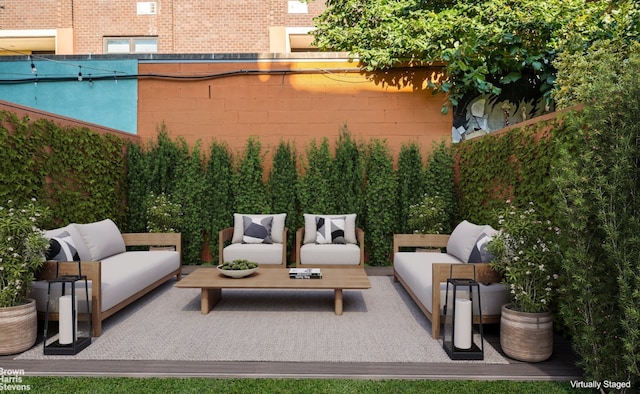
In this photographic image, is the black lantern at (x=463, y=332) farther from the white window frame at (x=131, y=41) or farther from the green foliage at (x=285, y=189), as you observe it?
the white window frame at (x=131, y=41)

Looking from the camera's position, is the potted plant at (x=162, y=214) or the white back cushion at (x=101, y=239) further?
the potted plant at (x=162, y=214)

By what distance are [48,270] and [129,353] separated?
1.06 metres

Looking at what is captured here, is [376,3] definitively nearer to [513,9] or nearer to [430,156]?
[513,9]

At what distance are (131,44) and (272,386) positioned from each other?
11281mm

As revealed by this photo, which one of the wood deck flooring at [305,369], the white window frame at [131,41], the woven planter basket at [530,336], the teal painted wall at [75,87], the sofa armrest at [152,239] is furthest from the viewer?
the white window frame at [131,41]

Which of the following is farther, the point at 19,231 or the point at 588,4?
the point at 588,4

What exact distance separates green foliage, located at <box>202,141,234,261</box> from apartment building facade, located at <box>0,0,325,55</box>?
5.60 metres

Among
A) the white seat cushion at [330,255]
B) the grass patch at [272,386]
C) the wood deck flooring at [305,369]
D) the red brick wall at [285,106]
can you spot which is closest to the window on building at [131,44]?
the red brick wall at [285,106]

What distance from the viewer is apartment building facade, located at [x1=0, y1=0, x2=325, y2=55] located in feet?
35.5

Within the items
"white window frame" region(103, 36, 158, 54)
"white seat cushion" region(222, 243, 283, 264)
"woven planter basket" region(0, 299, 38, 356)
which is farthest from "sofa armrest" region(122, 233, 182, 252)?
"white window frame" region(103, 36, 158, 54)

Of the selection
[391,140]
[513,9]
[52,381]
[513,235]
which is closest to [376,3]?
[513,9]

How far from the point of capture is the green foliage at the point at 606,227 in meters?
2.09

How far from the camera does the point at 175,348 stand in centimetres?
317

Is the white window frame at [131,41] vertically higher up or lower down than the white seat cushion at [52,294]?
higher up
